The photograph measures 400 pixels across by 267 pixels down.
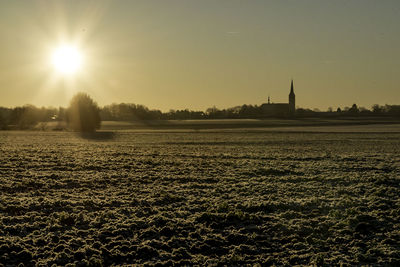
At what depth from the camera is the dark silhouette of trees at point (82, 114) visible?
3269 inches

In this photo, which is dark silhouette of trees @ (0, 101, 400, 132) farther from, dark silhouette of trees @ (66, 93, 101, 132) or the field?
the field

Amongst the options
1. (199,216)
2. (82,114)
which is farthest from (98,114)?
(199,216)

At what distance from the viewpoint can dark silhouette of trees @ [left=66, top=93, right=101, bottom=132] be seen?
83037mm

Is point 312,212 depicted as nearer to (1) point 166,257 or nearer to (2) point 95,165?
(1) point 166,257

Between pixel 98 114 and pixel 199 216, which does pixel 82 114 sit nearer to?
pixel 98 114

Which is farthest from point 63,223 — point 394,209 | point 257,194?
point 394,209

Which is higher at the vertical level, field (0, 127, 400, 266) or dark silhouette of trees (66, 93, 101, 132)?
dark silhouette of trees (66, 93, 101, 132)

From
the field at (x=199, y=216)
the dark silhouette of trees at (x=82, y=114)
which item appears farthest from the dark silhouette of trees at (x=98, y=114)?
the field at (x=199, y=216)

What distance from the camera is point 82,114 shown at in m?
82.9

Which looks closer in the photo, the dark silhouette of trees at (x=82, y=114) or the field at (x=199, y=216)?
the field at (x=199, y=216)

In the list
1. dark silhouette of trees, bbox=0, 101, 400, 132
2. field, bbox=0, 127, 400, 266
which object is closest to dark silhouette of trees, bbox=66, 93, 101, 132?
dark silhouette of trees, bbox=0, 101, 400, 132

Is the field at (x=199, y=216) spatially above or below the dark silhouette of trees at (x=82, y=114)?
below

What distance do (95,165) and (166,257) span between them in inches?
664

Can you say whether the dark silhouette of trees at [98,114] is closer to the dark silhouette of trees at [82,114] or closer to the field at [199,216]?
the dark silhouette of trees at [82,114]
